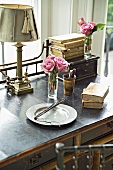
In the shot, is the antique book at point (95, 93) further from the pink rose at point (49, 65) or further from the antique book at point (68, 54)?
the antique book at point (68, 54)

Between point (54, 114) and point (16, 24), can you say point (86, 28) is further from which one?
point (54, 114)

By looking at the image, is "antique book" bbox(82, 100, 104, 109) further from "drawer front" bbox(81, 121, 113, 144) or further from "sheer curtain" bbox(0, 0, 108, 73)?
"sheer curtain" bbox(0, 0, 108, 73)

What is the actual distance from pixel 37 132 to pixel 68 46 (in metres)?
0.83

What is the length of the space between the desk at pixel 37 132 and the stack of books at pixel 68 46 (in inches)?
12.4

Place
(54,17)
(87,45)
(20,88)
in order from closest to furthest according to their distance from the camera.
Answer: (20,88)
(87,45)
(54,17)

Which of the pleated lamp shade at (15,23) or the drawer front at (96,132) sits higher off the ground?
the pleated lamp shade at (15,23)

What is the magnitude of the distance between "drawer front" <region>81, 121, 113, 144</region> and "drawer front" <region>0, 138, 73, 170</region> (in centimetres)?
23

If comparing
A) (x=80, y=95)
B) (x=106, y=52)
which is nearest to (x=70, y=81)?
(x=80, y=95)

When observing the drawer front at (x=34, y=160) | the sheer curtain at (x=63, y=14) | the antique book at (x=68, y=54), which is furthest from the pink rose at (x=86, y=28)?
the drawer front at (x=34, y=160)

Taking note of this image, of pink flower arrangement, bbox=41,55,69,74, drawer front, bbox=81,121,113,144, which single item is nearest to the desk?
drawer front, bbox=81,121,113,144

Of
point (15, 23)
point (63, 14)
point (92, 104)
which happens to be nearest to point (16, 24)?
point (15, 23)

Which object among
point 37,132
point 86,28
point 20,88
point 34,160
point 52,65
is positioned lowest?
point 34,160

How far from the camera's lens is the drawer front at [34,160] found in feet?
4.93

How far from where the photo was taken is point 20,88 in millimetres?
2012
